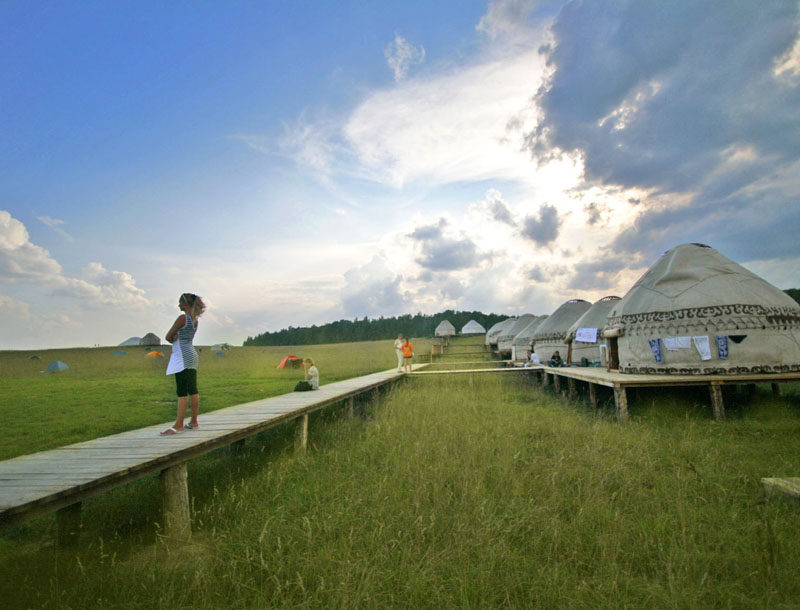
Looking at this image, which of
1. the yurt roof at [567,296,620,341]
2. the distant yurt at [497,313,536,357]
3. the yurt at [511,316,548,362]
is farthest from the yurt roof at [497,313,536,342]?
the yurt roof at [567,296,620,341]

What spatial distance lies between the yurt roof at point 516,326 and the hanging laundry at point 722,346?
21.1 m

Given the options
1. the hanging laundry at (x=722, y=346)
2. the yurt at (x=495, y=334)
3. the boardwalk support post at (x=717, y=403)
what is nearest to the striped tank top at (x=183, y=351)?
the boardwalk support post at (x=717, y=403)

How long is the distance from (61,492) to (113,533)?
1.31 m

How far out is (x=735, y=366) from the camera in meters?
8.11

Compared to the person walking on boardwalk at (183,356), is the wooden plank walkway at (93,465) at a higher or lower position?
lower

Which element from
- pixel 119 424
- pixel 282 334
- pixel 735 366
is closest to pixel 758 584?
pixel 735 366

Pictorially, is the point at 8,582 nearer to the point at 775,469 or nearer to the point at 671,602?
the point at 671,602

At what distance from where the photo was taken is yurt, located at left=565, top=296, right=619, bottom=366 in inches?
581

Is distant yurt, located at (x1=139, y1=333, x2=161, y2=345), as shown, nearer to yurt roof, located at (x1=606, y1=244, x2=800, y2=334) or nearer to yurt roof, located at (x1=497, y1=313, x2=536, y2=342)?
yurt roof, located at (x1=497, y1=313, x2=536, y2=342)

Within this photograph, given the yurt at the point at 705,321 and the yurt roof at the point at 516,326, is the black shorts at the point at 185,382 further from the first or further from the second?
the yurt roof at the point at 516,326

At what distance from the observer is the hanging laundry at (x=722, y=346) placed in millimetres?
8211

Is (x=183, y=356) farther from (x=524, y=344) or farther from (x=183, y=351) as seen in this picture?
(x=524, y=344)

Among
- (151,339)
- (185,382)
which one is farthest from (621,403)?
(151,339)

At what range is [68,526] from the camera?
3.20m
